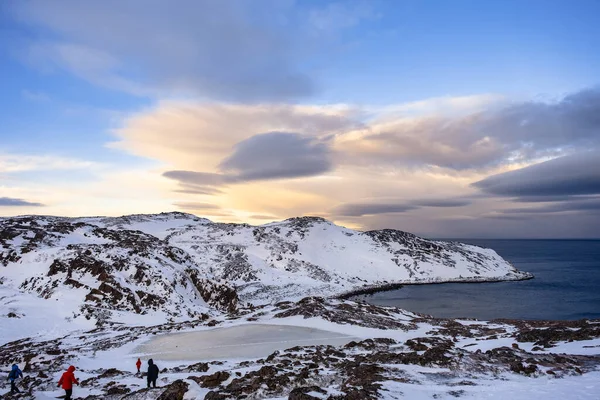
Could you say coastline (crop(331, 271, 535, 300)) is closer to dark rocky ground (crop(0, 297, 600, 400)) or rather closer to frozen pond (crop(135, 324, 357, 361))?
frozen pond (crop(135, 324, 357, 361))

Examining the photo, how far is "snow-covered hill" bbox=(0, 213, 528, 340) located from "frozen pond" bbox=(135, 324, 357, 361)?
16076 mm

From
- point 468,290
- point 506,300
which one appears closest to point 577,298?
point 506,300

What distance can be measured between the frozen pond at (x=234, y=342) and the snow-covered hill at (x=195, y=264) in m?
16.1

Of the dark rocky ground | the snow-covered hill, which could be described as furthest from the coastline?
the dark rocky ground

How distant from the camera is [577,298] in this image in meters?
90.4

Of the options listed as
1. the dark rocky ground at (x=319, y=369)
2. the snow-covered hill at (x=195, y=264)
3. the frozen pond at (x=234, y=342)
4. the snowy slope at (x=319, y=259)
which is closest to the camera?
the dark rocky ground at (x=319, y=369)

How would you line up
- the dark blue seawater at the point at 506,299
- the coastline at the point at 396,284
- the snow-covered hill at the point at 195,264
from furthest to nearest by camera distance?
the coastline at the point at 396,284 < the dark blue seawater at the point at 506,299 < the snow-covered hill at the point at 195,264

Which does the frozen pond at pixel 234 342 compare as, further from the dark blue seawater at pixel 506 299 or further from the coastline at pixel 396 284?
the coastline at pixel 396 284

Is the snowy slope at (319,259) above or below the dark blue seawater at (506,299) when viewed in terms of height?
above

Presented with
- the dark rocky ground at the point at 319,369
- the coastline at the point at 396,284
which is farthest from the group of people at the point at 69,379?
the coastline at the point at 396,284

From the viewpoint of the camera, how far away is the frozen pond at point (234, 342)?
30.9 meters

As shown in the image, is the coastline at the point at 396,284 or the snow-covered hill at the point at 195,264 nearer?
the snow-covered hill at the point at 195,264

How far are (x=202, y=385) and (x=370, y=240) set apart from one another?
5161 inches

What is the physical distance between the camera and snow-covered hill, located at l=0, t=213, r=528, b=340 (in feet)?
175
